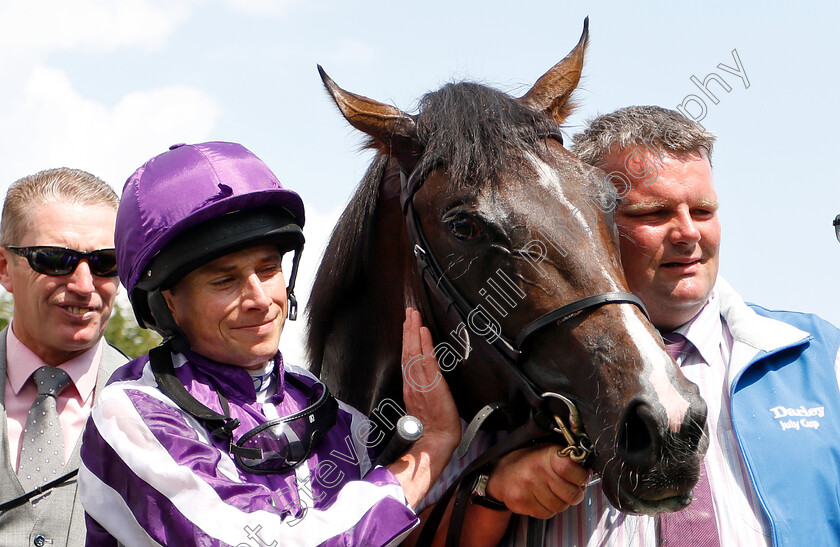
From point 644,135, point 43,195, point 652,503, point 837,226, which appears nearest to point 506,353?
point 652,503

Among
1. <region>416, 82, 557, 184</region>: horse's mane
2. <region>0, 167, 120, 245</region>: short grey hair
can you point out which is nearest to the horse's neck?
<region>416, 82, 557, 184</region>: horse's mane

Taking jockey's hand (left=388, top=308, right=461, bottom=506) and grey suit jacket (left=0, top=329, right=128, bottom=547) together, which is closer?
jockey's hand (left=388, top=308, right=461, bottom=506)

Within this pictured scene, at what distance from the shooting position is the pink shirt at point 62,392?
11.8ft

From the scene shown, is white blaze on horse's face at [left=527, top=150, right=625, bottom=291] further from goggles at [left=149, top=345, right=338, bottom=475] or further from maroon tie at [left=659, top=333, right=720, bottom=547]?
goggles at [left=149, top=345, right=338, bottom=475]

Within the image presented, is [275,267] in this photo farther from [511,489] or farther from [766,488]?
[766,488]

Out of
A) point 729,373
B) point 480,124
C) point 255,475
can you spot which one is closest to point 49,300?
point 255,475

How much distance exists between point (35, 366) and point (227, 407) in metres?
1.83

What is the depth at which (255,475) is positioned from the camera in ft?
7.68

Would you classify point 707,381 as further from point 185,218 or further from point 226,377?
point 185,218

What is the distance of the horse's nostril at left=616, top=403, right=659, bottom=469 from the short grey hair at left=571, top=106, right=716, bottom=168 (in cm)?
130

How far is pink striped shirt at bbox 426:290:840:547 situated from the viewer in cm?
244

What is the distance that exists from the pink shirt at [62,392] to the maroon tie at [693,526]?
8.37ft

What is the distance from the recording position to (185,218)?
2408 mm

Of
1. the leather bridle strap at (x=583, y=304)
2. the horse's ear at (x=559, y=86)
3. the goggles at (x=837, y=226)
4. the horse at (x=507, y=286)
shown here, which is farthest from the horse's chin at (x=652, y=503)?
the goggles at (x=837, y=226)
